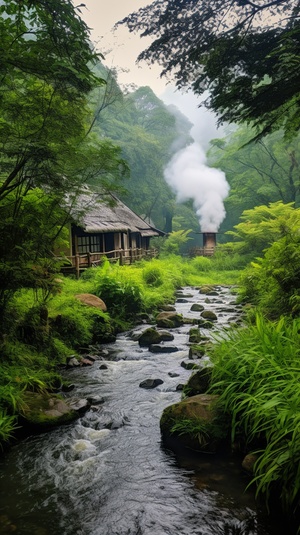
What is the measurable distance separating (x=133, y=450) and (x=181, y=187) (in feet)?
135

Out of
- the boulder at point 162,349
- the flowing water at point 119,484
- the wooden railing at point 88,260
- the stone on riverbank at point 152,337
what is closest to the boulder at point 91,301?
the wooden railing at point 88,260

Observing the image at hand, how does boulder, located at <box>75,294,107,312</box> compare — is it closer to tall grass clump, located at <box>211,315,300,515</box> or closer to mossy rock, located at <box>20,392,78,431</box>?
mossy rock, located at <box>20,392,78,431</box>

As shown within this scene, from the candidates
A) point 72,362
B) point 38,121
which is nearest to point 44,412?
point 72,362

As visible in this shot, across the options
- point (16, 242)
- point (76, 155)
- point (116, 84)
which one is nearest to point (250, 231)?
point (116, 84)

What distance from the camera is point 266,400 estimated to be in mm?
4383

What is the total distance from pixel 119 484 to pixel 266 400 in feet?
6.79

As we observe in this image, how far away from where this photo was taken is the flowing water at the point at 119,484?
3697 millimetres

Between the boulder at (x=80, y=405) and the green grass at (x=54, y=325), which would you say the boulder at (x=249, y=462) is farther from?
the green grass at (x=54, y=325)

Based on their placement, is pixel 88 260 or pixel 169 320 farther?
pixel 88 260

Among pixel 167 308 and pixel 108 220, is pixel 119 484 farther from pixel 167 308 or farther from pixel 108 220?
pixel 108 220

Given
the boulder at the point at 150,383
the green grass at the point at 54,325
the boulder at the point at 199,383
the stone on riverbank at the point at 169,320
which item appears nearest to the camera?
the boulder at the point at 199,383

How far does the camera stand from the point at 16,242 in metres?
6.88

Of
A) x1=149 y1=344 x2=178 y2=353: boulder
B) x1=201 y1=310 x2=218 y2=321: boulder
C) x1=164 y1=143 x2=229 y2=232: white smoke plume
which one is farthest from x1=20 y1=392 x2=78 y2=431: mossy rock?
x1=164 y1=143 x2=229 y2=232: white smoke plume

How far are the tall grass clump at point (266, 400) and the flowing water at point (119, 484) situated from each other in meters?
0.37
